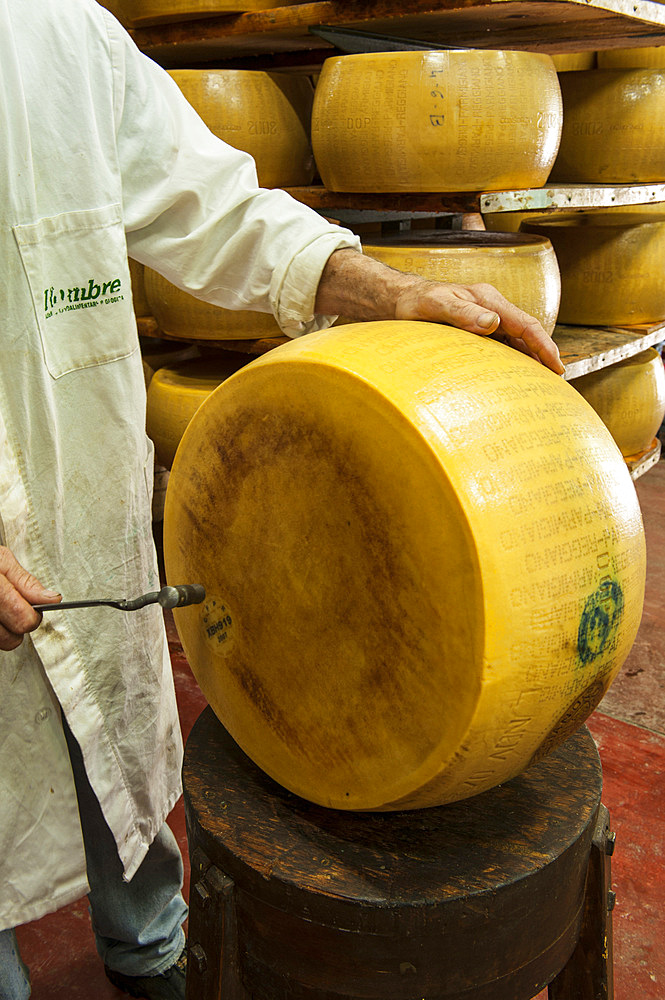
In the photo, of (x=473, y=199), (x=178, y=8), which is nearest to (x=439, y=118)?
(x=473, y=199)

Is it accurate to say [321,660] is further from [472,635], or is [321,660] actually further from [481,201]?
[481,201]

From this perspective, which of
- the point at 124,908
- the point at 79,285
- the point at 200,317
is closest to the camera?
the point at 79,285

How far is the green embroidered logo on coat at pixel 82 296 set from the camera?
1.02 meters

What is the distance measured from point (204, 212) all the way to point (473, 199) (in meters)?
0.89

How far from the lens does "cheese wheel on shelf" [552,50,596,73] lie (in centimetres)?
255

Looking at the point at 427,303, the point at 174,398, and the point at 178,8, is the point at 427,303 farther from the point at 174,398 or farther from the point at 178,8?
the point at 178,8

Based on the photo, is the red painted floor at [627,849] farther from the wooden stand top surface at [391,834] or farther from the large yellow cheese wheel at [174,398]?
the wooden stand top surface at [391,834]

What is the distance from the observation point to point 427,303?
35.8 inches

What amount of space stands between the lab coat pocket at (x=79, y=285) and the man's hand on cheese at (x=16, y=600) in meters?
0.30

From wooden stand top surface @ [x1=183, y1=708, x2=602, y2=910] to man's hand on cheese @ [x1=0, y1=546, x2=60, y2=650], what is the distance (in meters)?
0.24

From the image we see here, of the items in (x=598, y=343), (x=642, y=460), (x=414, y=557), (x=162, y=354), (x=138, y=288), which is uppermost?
(x=414, y=557)

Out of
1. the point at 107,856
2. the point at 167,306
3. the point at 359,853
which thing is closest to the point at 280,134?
the point at 167,306

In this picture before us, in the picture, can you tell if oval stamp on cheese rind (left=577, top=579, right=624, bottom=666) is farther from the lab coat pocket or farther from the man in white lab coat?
the lab coat pocket

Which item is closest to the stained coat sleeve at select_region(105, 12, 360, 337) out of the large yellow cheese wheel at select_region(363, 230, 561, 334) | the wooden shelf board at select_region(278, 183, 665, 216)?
the large yellow cheese wheel at select_region(363, 230, 561, 334)
